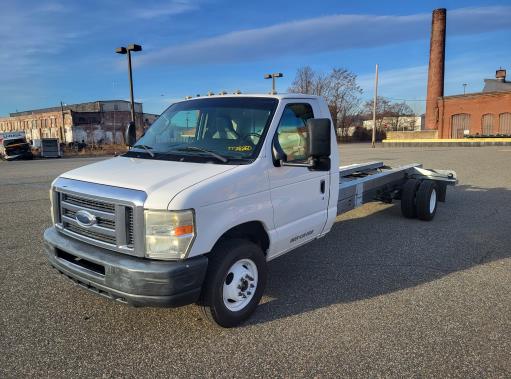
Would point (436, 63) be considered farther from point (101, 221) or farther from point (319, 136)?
point (101, 221)

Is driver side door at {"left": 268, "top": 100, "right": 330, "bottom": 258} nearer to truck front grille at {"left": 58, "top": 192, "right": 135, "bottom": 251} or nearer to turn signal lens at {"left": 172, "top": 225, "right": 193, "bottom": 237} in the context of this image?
turn signal lens at {"left": 172, "top": 225, "right": 193, "bottom": 237}

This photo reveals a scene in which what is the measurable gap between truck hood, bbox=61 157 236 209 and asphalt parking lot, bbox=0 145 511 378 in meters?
1.33

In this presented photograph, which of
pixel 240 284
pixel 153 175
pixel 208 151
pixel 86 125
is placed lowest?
pixel 240 284

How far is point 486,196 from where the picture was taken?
33.6ft

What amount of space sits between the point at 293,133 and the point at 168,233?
72.9 inches

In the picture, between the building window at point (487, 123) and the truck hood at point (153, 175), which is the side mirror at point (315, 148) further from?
the building window at point (487, 123)

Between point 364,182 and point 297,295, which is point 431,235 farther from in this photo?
point 297,295

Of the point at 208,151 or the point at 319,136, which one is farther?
the point at 208,151

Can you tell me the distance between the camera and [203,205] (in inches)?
124

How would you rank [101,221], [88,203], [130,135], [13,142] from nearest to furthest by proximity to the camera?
[101,221], [88,203], [130,135], [13,142]

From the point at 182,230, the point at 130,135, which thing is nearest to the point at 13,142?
the point at 130,135

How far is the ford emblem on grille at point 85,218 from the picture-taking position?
3.37 m

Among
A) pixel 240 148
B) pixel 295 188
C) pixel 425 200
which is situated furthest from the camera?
pixel 425 200

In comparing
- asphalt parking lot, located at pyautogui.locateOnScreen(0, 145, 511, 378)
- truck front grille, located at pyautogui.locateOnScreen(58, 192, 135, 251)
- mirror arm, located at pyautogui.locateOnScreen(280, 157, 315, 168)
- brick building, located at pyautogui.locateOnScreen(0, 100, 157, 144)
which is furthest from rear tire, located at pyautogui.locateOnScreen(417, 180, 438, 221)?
brick building, located at pyautogui.locateOnScreen(0, 100, 157, 144)
